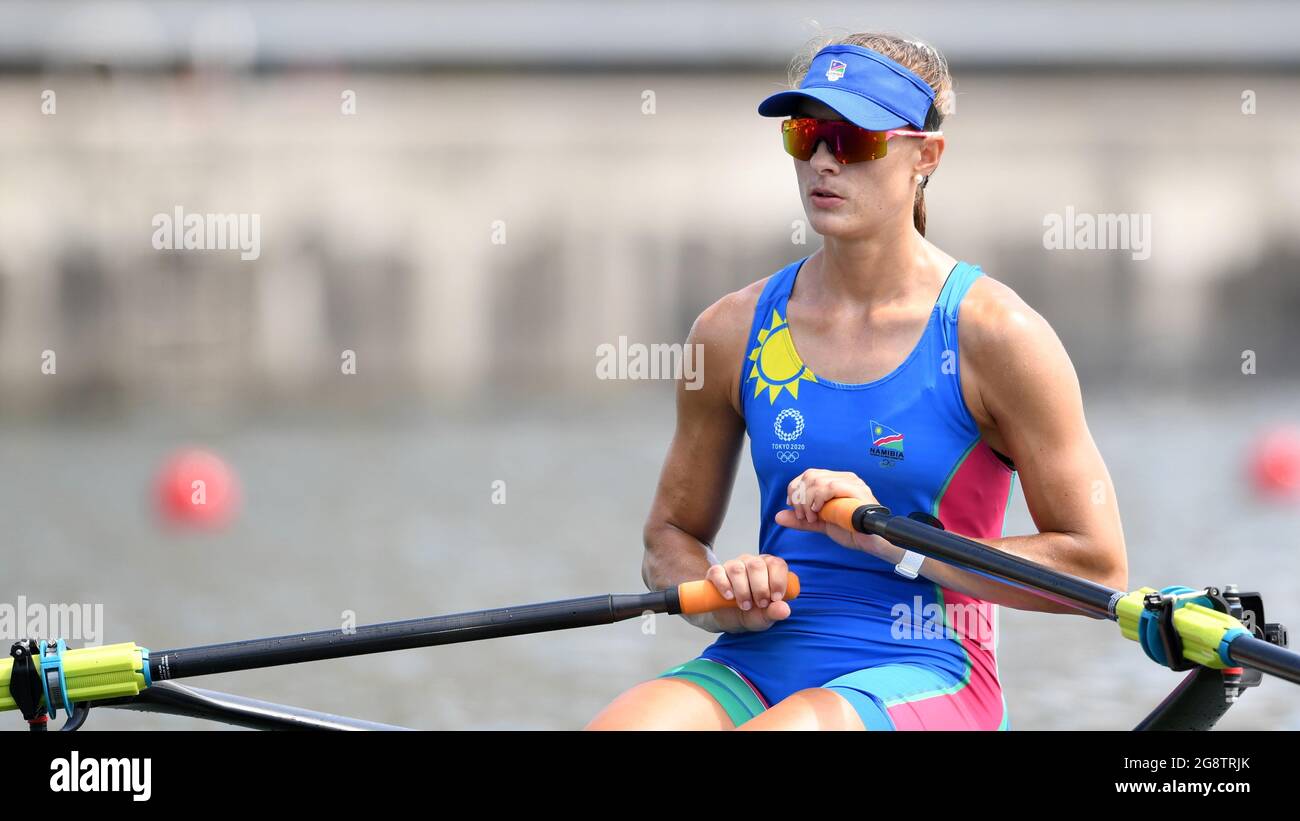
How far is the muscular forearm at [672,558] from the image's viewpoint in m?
2.96

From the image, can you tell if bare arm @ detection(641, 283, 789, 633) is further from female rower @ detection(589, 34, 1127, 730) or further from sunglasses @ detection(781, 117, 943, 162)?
sunglasses @ detection(781, 117, 943, 162)

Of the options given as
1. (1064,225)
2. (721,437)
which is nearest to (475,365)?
(1064,225)

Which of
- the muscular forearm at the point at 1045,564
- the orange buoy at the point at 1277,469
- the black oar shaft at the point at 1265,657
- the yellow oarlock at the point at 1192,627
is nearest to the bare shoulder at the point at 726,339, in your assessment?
the muscular forearm at the point at 1045,564

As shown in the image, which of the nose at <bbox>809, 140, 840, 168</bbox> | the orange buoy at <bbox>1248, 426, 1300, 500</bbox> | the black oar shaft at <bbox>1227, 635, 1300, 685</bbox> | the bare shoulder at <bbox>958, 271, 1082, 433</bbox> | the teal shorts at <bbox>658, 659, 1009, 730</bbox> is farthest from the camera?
the orange buoy at <bbox>1248, 426, 1300, 500</bbox>

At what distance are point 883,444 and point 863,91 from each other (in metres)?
0.63

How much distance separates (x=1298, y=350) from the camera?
2234 centimetres

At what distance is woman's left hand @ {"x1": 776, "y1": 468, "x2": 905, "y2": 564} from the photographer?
2.69 metres

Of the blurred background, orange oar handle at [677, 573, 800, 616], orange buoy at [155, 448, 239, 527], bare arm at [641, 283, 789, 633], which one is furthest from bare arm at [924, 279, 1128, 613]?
the blurred background

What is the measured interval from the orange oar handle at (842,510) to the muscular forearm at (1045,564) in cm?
18

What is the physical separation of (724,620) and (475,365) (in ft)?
59.5

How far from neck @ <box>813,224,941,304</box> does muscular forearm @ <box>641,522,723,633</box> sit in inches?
22.4

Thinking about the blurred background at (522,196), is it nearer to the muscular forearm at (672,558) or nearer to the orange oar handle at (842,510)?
the muscular forearm at (672,558)

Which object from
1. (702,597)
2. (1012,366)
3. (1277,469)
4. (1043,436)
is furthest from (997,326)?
(1277,469)
